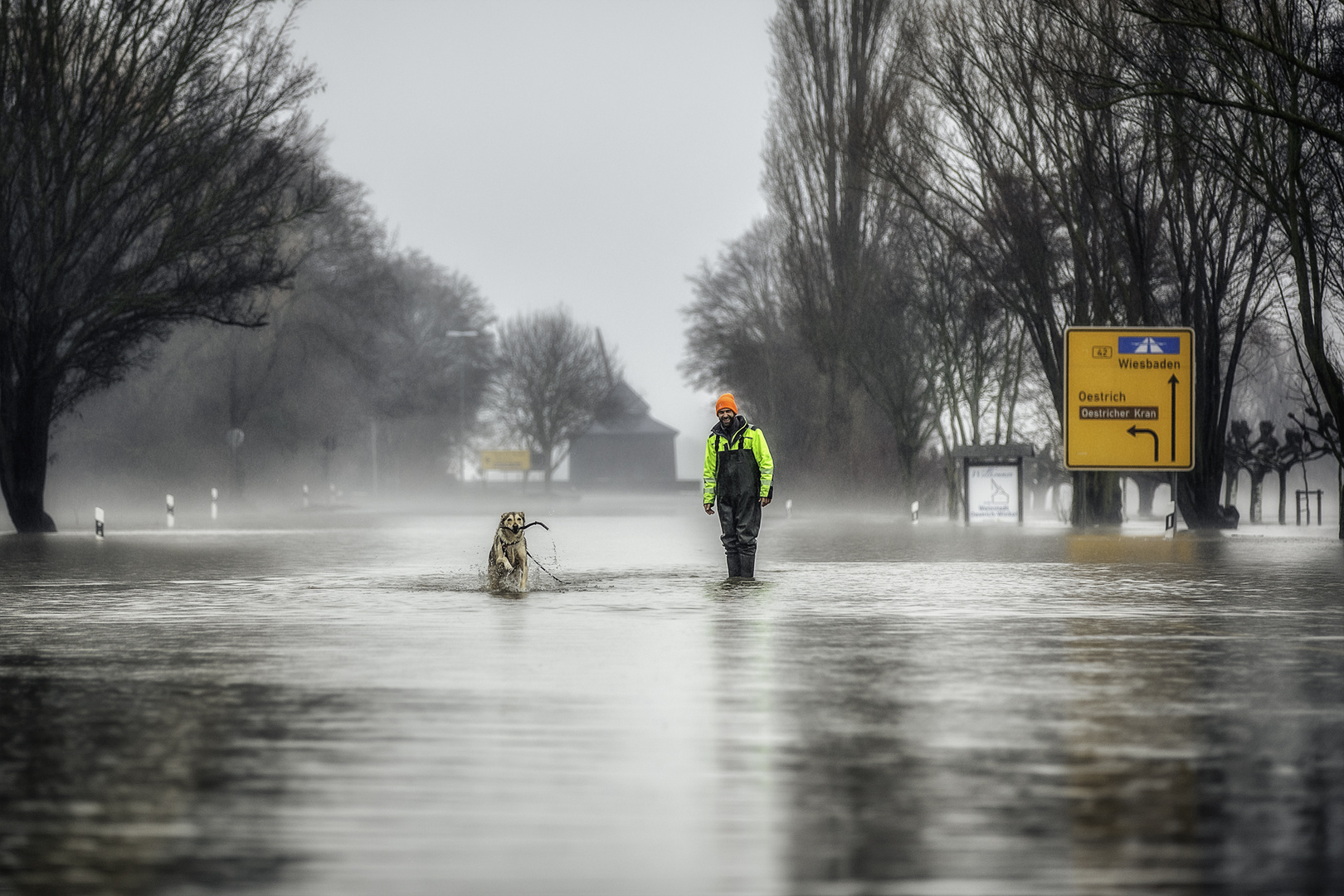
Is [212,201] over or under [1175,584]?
over

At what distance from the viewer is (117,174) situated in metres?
34.2

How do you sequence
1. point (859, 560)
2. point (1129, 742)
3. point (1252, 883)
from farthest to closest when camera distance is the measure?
point (859, 560), point (1129, 742), point (1252, 883)

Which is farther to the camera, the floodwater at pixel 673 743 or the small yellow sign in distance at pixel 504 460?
the small yellow sign in distance at pixel 504 460

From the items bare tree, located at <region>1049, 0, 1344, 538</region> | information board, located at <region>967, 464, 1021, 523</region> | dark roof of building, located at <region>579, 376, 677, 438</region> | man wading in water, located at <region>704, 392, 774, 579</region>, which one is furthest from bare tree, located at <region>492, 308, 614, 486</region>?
man wading in water, located at <region>704, 392, 774, 579</region>

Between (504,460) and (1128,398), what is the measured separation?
2884 inches

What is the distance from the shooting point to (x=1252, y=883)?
5.20 metres

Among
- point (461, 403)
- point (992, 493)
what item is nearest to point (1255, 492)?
point (992, 493)

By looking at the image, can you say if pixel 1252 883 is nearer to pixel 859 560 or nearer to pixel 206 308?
pixel 859 560

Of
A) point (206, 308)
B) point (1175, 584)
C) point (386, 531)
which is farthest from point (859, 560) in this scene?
point (206, 308)

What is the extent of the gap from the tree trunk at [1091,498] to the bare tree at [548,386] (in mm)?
53807

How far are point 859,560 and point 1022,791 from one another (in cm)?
1825

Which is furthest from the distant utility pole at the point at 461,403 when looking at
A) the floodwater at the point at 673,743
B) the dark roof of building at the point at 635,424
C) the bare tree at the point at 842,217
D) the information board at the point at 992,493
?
the floodwater at the point at 673,743

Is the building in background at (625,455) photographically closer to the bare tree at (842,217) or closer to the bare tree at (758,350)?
the bare tree at (758,350)

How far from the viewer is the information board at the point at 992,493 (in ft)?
136
